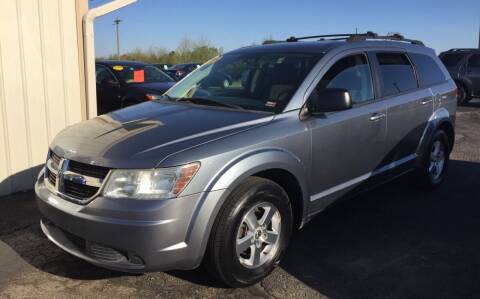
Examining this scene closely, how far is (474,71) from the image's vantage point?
15727 mm

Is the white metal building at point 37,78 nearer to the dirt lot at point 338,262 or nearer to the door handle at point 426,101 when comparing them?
the dirt lot at point 338,262

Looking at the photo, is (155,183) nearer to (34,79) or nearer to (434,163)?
(34,79)

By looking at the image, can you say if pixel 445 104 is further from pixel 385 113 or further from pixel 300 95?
pixel 300 95

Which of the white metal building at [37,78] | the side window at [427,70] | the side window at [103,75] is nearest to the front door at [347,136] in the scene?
the side window at [427,70]

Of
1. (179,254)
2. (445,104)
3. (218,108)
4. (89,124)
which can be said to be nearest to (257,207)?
(179,254)

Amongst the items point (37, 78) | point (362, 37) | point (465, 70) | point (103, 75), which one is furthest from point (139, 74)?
point (465, 70)

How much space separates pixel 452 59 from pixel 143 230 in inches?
626

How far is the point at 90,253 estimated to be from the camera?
9.77 feet

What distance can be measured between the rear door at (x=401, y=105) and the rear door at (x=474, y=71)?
12.0 metres

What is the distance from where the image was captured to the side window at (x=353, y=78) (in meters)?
3.95

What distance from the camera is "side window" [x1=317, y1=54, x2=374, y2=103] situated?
3.95 metres

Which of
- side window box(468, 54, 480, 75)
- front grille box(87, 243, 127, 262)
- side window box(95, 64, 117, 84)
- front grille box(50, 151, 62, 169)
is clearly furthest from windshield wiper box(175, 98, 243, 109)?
side window box(468, 54, 480, 75)

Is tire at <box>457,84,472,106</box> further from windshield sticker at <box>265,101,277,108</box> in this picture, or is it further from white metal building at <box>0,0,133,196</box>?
windshield sticker at <box>265,101,277,108</box>

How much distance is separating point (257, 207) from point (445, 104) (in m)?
3.39
